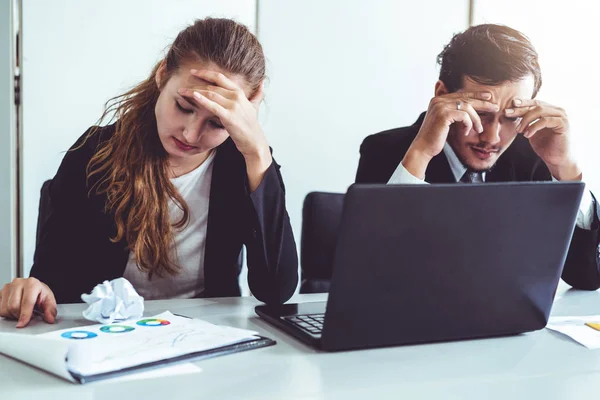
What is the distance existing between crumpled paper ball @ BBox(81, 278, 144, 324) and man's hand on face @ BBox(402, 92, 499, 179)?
0.78 m

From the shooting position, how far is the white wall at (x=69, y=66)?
7.80 ft

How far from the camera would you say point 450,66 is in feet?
5.63

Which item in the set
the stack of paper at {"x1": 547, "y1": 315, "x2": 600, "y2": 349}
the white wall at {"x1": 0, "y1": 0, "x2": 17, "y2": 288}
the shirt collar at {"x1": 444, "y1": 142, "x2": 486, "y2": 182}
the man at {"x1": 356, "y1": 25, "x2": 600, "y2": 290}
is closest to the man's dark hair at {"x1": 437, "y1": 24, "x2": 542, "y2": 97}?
the man at {"x1": 356, "y1": 25, "x2": 600, "y2": 290}

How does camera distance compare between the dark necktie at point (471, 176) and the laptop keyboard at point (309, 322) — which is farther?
the dark necktie at point (471, 176)

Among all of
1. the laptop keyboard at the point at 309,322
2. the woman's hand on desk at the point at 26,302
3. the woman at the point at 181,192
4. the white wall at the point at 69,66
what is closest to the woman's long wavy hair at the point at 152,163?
the woman at the point at 181,192

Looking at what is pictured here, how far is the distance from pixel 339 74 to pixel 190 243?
148 cm

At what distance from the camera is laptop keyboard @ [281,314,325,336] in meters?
0.93

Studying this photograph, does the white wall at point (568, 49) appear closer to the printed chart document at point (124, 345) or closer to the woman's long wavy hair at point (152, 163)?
the woman's long wavy hair at point (152, 163)

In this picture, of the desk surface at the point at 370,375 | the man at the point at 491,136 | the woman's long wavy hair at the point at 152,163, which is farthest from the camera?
the man at the point at 491,136

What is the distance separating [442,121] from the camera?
1529 millimetres

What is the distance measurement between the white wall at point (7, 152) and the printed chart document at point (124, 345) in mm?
1651

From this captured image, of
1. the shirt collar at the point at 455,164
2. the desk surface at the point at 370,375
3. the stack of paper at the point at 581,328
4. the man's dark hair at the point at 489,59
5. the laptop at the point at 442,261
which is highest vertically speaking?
the man's dark hair at the point at 489,59

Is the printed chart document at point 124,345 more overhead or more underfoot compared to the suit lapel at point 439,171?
more underfoot

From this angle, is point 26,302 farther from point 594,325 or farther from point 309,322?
point 594,325
